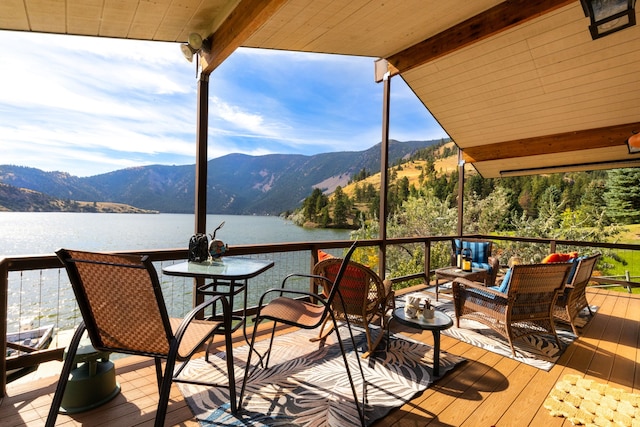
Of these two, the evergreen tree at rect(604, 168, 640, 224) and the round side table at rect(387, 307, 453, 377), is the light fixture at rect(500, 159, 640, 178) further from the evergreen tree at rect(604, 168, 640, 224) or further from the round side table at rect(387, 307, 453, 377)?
the evergreen tree at rect(604, 168, 640, 224)

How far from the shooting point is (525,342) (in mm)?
3438

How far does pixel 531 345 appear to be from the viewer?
3361mm

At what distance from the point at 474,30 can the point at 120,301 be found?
4474 mm

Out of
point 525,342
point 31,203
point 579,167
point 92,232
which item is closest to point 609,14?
point 525,342

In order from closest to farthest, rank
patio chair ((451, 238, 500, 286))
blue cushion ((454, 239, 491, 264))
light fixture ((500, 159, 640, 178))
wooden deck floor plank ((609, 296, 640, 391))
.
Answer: wooden deck floor plank ((609, 296, 640, 391)), patio chair ((451, 238, 500, 286)), light fixture ((500, 159, 640, 178)), blue cushion ((454, 239, 491, 264))

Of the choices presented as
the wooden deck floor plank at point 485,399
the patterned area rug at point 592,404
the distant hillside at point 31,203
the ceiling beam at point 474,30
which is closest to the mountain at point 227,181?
the distant hillside at point 31,203

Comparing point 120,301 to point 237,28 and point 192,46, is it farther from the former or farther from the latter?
point 192,46

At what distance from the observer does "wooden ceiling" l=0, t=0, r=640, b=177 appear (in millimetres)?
2887

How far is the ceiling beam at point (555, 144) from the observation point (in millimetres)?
5129

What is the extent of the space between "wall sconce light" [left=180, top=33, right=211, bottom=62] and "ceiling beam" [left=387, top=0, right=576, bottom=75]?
286 centimetres

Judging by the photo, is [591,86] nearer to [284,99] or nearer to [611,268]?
[611,268]

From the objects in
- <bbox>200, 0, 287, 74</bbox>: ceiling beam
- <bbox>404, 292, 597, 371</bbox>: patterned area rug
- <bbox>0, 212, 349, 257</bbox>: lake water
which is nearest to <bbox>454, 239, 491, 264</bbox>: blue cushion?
<bbox>404, 292, 597, 371</bbox>: patterned area rug

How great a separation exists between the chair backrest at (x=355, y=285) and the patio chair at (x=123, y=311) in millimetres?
1443

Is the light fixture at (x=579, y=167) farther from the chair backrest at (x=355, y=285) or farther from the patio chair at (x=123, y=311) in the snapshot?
the patio chair at (x=123, y=311)
